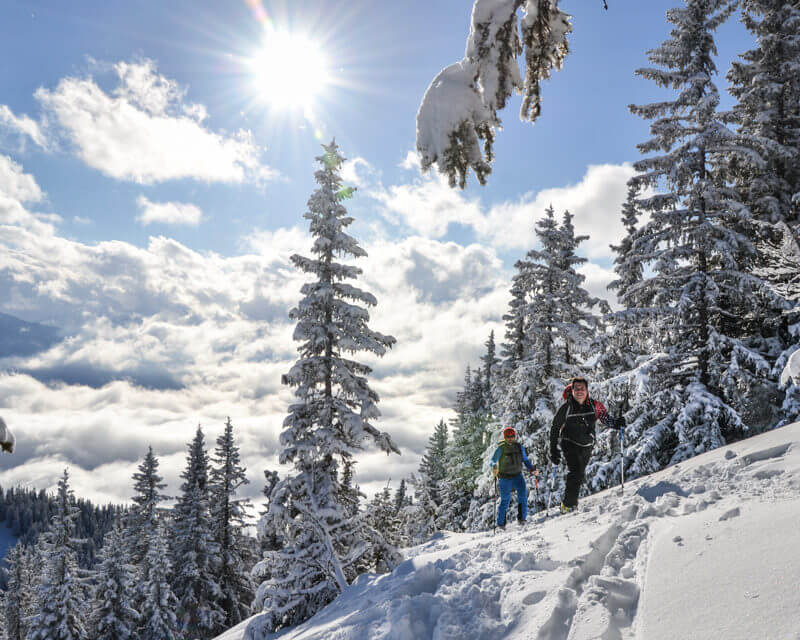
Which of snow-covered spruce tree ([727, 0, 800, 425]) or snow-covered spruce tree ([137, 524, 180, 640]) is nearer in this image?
snow-covered spruce tree ([727, 0, 800, 425])

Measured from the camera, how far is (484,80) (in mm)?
3854

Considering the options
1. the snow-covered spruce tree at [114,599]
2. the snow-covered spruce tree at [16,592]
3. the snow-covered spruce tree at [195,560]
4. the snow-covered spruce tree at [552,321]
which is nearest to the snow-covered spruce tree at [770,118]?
the snow-covered spruce tree at [552,321]

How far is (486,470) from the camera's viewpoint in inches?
791

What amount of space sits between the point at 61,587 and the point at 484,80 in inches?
1454

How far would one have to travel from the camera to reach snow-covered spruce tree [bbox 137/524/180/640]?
89.8ft

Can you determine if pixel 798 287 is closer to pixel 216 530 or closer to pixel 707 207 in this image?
pixel 707 207

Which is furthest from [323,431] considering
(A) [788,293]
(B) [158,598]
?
(B) [158,598]

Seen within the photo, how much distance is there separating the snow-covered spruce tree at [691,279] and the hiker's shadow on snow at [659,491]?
14.8 feet

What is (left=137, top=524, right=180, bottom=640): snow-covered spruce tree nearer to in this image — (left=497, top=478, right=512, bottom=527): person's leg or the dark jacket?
(left=497, top=478, right=512, bottom=527): person's leg

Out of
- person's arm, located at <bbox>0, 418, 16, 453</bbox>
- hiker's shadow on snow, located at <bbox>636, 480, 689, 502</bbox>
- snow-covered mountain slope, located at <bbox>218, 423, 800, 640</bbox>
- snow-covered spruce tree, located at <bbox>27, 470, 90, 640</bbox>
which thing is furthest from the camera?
snow-covered spruce tree, located at <bbox>27, 470, 90, 640</bbox>

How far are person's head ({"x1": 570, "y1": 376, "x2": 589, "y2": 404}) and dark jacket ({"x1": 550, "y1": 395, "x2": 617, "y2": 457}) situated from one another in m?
0.11

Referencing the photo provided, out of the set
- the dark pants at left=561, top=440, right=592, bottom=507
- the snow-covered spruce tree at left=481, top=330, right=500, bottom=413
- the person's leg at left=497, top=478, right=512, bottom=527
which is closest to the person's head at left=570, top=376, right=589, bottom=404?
the dark pants at left=561, top=440, right=592, bottom=507

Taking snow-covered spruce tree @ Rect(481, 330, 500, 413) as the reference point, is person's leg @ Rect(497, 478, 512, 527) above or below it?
below

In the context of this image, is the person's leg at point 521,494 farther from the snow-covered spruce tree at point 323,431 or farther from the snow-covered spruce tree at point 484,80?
the snow-covered spruce tree at point 484,80
